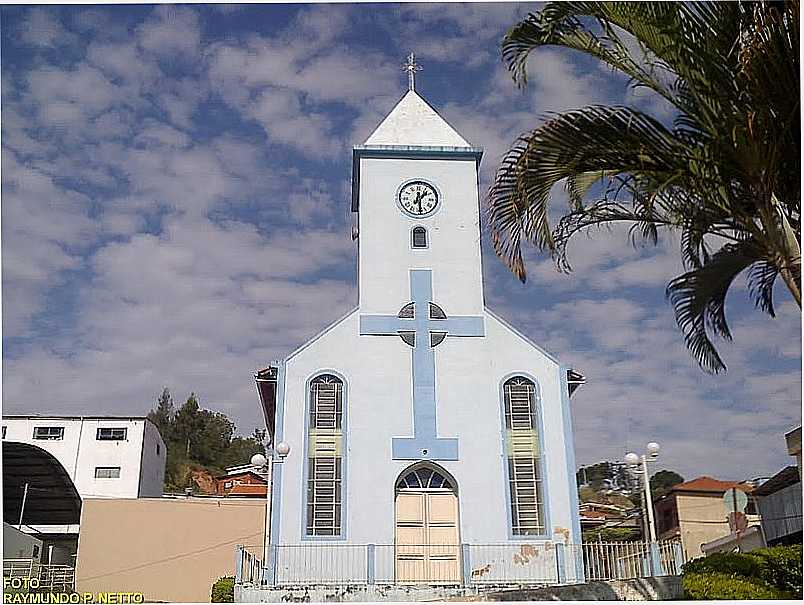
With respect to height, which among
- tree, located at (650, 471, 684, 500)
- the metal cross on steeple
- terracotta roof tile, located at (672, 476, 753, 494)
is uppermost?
the metal cross on steeple

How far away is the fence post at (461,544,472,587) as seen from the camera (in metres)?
11.7

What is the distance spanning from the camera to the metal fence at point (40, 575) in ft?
42.2

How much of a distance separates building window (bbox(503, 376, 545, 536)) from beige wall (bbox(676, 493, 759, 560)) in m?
6.54

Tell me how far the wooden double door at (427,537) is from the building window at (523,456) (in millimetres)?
846

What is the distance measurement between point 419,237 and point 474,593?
5531mm

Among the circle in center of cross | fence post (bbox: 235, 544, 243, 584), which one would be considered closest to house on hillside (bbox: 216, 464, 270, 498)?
the circle in center of cross

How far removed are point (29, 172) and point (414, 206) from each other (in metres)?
5.56

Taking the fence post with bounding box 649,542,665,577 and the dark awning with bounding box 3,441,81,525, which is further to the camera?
the dark awning with bounding box 3,441,81,525

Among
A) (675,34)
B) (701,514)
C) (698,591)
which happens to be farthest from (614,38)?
(701,514)

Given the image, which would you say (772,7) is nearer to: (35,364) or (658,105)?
(658,105)

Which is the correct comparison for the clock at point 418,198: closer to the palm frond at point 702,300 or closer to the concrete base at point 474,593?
the concrete base at point 474,593

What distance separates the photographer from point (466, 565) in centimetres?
1185

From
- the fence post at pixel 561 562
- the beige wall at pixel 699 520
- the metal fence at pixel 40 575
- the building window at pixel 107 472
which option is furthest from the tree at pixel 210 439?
the fence post at pixel 561 562

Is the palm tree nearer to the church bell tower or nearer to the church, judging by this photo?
the church
